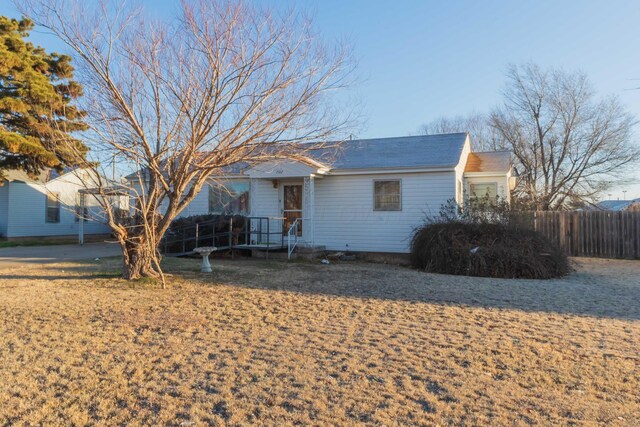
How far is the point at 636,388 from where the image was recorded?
379 centimetres

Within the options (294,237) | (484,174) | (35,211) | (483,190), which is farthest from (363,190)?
(35,211)

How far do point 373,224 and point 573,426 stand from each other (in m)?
11.3

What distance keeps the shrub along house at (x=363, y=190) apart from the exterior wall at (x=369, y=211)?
0.10ft

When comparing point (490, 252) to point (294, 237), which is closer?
point (490, 252)

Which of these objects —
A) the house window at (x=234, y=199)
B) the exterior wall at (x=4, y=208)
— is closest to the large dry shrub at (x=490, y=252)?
the house window at (x=234, y=199)

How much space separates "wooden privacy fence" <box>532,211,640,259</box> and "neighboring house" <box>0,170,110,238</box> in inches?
722

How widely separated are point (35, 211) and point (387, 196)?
58.6 feet

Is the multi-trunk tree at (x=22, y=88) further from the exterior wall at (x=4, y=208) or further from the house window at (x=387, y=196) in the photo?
the house window at (x=387, y=196)

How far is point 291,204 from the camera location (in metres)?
15.5

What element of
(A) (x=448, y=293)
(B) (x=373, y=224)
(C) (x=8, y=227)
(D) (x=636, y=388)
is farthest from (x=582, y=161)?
(C) (x=8, y=227)

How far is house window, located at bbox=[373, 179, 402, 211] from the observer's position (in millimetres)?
14172

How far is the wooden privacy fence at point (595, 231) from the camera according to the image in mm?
15578

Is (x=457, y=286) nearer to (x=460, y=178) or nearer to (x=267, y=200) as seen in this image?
(x=460, y=178)

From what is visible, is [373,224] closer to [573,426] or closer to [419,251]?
[419,251]
